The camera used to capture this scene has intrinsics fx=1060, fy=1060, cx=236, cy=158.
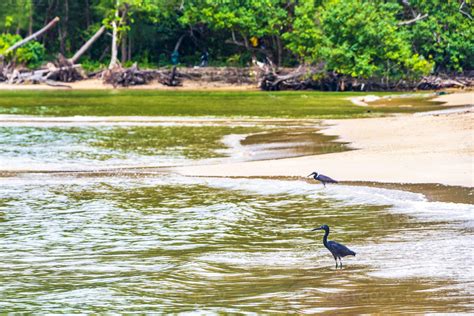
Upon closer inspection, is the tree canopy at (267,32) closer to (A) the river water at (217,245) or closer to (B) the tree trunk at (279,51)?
(B) the tree trunk at (279,51)

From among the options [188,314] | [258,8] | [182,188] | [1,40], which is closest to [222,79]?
[258,8]

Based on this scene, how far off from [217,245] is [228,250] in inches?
14.0

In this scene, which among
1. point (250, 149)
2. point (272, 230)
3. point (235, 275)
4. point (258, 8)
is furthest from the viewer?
point (258, 8)

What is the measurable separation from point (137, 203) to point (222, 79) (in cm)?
3741

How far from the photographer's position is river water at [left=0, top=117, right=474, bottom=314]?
325 inches

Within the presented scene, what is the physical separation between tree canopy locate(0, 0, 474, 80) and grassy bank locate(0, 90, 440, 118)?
3877mm

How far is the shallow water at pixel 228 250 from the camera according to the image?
8.24 meters

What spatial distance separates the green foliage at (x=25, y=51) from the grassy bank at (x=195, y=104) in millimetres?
4809

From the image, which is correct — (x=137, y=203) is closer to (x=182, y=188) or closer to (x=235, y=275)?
(x=182, y=188)

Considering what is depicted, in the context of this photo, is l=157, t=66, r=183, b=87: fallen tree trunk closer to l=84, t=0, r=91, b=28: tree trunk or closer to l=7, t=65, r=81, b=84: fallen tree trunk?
l=7, t=65, r=81, b=84: fallen tree trunk

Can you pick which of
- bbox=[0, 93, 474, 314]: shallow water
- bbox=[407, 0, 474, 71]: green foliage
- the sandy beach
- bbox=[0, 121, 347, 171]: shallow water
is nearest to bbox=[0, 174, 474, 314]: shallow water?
bbox=[0, 93, 474, 314]: shallow water

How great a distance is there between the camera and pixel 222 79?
51.2 m

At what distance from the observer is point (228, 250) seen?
34.6 feet

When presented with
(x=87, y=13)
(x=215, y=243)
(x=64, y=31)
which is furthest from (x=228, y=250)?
(x=87, y=13)
